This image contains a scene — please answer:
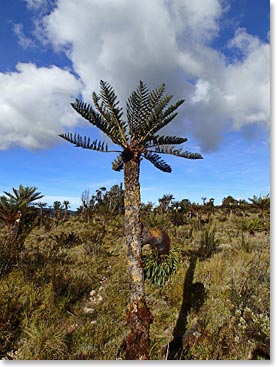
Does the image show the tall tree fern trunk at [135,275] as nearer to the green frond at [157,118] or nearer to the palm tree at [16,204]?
the green frond at [157,118]

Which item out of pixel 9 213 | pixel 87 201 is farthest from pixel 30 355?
pixel 87 201

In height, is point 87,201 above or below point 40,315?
above

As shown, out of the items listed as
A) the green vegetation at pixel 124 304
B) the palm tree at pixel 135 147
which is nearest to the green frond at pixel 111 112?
the palm tree at pixel 135 147

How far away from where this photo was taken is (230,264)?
302 inches

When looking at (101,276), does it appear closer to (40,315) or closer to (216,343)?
(40,315)

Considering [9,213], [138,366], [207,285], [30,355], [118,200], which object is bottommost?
[30,355]

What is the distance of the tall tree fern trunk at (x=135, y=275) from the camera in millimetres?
3352

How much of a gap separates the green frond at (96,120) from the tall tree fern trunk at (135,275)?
44 centimetres

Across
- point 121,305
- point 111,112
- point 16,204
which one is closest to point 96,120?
point 111,112

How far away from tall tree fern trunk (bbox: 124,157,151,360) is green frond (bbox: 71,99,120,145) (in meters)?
0.44

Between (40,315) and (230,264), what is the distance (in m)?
4.98

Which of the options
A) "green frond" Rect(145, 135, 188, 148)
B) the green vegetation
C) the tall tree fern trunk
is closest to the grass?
the green vegetation

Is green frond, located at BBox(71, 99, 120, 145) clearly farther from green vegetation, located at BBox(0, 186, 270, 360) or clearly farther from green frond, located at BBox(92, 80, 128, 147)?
green vegetation, located at BBox(0, 186, 270, 360)

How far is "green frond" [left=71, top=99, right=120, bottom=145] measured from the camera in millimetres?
3506
